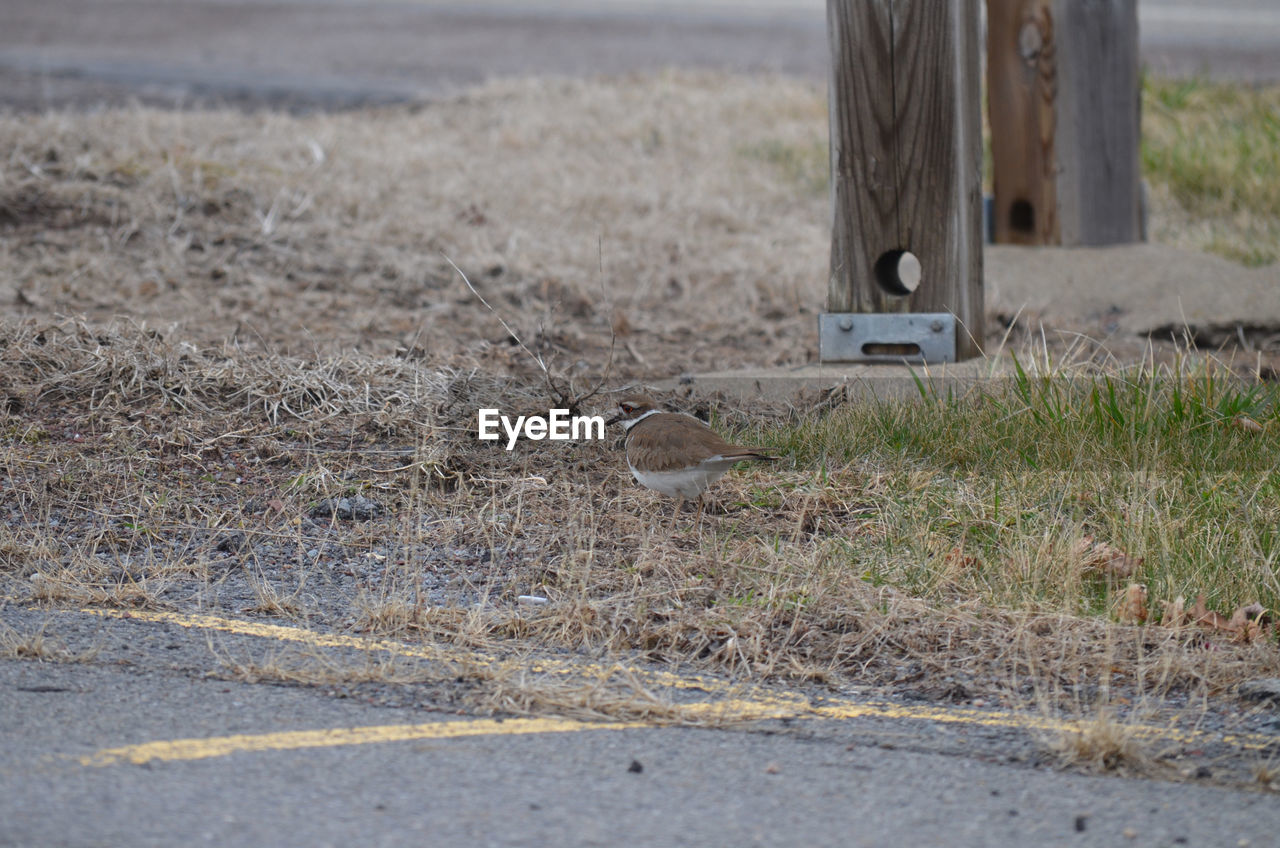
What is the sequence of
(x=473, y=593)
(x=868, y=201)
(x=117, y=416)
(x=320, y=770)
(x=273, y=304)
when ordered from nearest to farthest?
(x=320, y=770), (x=473, y=593), (x=117, y=416), (x=868, y=201), (x=273, y=304)

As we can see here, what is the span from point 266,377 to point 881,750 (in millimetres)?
3566

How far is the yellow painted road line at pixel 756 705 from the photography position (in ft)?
11.2

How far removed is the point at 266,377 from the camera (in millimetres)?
5969

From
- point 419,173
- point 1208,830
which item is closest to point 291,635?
point 1208,830

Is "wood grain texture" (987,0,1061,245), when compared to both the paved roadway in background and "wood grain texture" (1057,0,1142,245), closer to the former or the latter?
"wood grain texture" (1057,0,1142,245)

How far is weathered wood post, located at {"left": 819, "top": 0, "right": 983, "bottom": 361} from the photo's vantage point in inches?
238

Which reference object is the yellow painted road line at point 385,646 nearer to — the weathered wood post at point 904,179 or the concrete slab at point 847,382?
the concrete slab at point 847,382

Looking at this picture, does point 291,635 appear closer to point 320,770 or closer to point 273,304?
point 320,770

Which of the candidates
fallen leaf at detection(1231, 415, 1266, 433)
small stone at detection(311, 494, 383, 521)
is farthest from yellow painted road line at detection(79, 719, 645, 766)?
fallen leaf at detection(1231, 415, 1266, 433)

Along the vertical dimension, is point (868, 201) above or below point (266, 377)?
above

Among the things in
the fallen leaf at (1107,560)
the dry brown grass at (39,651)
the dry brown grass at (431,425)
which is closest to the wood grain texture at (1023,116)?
the dry brown grass at (431,425)

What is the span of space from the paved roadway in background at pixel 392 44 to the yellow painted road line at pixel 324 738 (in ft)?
33.8

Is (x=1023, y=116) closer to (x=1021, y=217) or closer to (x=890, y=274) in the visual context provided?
(x=1021, y=217)

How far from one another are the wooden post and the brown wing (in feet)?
17.3
